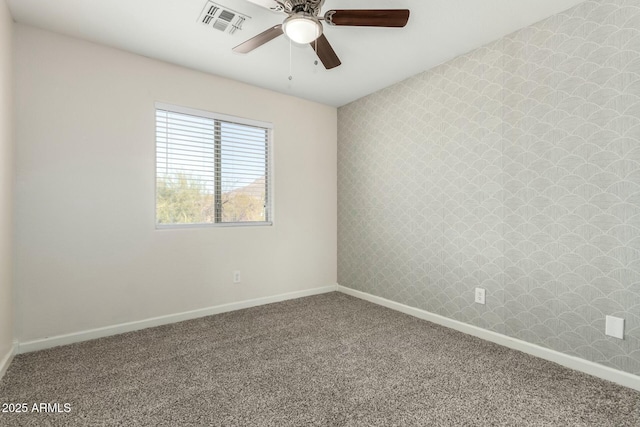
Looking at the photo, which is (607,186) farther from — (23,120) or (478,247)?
(23,120)

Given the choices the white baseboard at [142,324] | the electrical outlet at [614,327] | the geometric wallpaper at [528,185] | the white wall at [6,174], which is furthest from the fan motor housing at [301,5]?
the white baseboard at [142,324]

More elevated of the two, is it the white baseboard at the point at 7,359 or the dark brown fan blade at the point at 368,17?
the dark brown fan blade at the point at 368,17

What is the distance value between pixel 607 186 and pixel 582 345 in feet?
3.35

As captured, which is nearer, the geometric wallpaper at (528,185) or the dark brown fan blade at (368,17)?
the dark brown fan blade at (368,17)

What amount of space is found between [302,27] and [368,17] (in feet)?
1.25

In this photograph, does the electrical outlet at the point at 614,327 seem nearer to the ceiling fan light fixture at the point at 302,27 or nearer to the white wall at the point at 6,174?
the ceiling fan light fixture at the point at 302,27

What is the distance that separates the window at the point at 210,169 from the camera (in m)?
2.90

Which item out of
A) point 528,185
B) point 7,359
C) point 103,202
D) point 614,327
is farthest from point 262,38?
point 614,327

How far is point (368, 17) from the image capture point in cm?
176

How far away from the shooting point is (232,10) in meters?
2.11

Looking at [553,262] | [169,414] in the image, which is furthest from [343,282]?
[169,414]

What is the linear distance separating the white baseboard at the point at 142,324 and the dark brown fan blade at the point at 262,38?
2.34 metres

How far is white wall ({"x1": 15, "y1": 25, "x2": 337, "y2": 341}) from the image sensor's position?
7.54 feet

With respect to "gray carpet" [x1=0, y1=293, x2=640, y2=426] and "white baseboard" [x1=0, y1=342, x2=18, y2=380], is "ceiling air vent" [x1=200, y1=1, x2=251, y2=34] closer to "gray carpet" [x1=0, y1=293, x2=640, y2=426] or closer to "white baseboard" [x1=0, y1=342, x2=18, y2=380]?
"gray carpet" [x1=0, y1=293, x2=640, y2=426]
